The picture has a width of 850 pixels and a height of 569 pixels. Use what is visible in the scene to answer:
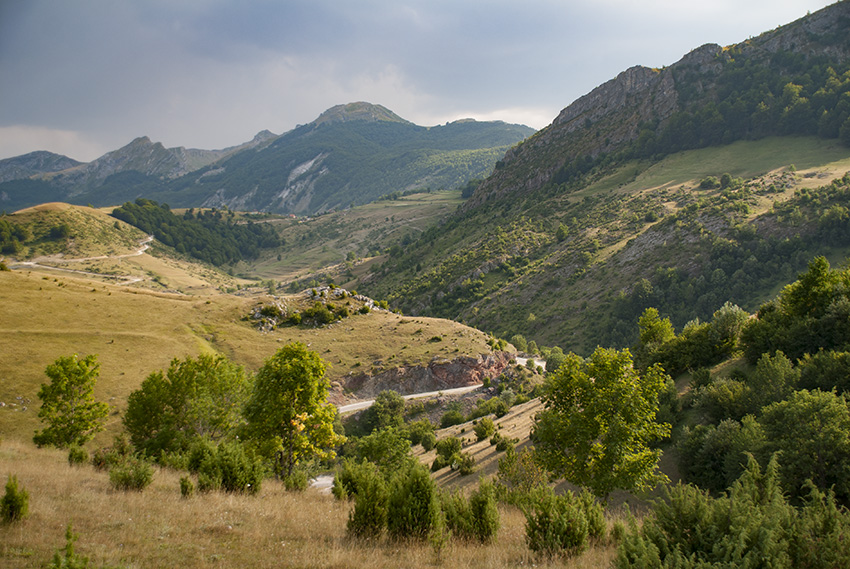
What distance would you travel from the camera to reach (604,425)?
1648 centimetres

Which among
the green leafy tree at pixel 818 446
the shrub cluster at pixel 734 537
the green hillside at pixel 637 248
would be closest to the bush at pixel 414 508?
the shrub cluster at pixel 734 537

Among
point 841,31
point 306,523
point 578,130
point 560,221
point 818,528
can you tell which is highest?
point 841,31

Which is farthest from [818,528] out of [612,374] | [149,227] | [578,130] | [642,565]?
[149,227]

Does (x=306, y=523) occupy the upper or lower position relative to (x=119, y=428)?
upper

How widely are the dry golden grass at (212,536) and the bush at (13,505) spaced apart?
26cm

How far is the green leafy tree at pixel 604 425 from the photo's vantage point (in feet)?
52.9

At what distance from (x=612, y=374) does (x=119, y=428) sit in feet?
126

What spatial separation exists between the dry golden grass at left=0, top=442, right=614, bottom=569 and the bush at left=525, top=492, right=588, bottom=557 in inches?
10.4

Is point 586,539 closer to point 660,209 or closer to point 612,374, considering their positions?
point 612,374

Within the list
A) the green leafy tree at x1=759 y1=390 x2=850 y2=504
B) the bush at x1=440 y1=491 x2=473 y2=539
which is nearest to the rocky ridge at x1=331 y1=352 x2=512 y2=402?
the bush at x1=440 y1=491 x2=473 y2=539

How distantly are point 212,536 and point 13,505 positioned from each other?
444 centimetres

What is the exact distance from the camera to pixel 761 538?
23.1 feet

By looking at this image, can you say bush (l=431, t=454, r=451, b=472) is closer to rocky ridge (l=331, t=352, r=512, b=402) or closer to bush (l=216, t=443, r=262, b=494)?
bush (l=216, t=443, r=262, b=494)

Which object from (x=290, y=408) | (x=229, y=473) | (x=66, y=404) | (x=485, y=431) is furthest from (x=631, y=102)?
(x=229, y=473)
